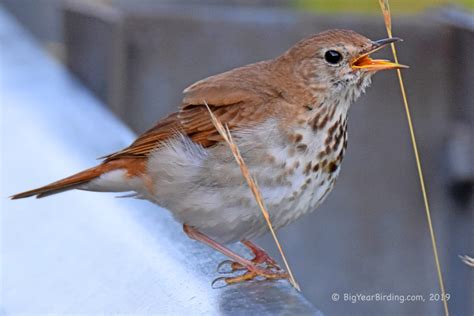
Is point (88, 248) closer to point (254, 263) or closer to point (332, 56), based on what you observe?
point (254, 263)

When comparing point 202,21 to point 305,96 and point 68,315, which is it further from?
point 68,315

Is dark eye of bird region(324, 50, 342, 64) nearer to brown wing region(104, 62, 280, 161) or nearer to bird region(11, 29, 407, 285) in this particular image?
bird region(11, 29, 407, 285)

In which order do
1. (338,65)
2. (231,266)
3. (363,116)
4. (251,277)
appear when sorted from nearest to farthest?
1. (251,277)
2. (231,266)
3. (338,65)
4. (363,116)

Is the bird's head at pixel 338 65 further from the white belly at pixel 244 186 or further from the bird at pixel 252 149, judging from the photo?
the white belly at pixel 244 186

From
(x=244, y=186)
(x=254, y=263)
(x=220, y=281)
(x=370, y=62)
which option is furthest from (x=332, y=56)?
(x=220, y=281)

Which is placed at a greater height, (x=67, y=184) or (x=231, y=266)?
(x=67, y=184)

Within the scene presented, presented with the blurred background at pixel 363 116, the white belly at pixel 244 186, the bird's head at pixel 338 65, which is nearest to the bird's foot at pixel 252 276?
the white belly at pixel 244 186

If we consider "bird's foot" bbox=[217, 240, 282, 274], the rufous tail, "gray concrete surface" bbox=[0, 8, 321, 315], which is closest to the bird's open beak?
"bird's foot" bbox=[217, 240, 282, 274]
